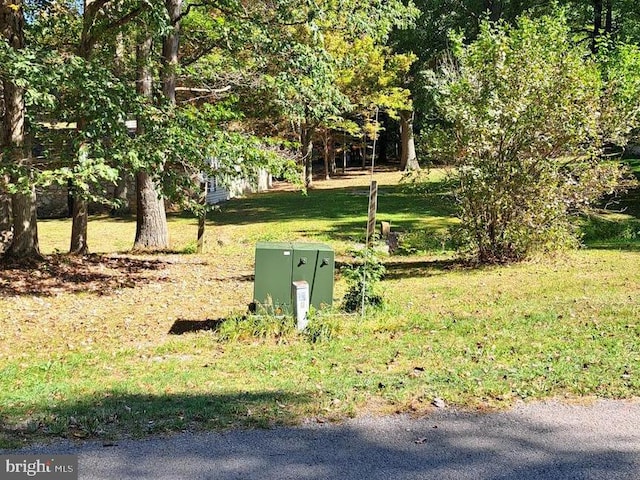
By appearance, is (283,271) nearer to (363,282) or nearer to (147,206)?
(363,282)

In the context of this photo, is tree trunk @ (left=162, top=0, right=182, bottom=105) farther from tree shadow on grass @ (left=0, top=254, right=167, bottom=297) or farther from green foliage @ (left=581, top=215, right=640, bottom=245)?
green foliage @ (left=581, top=215, right=640, bottom=245)

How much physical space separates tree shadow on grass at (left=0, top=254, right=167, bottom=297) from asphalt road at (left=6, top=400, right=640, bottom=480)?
22.6 ft

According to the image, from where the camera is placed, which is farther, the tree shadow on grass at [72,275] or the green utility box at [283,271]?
the tree shadow on grass at [72,275]

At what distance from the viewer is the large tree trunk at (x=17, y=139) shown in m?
9.92

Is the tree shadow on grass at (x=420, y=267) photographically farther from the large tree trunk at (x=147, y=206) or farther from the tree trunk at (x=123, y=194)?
the tree trunk at (x=123, y=194)

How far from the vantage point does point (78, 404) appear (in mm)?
4758

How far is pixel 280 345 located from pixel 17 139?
653 cm

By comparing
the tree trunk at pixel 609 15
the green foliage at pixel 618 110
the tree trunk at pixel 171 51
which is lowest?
the green foliage at pixel 618 110

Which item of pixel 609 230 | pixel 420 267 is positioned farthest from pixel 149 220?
pixel 609 230

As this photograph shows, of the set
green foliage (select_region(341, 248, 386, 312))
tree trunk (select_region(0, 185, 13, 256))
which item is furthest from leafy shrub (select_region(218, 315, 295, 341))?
tree trunk (select_region(0, 185, 13, 256))

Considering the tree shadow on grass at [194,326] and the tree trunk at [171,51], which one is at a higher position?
the tree trunk at [171,51]

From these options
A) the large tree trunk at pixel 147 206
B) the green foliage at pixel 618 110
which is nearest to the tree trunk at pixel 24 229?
the large tree trunk at pixel 147 206

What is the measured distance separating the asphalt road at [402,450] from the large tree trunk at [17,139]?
6.93m

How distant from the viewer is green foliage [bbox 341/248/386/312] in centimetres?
811
